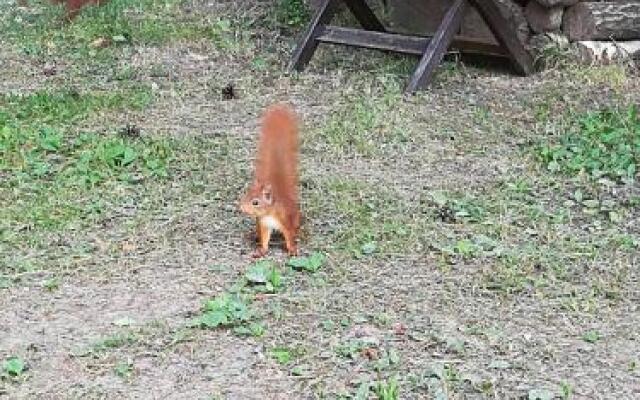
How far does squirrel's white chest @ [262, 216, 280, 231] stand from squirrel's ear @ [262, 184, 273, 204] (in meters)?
0.07

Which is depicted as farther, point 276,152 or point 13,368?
point 276,152

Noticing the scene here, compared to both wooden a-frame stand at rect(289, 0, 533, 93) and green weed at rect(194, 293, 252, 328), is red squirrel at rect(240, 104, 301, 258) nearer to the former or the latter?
green weed at rect(194, 293, 252, 328)

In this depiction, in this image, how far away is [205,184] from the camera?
15.0 ft

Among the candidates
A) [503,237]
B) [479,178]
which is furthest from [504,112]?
[503,237]

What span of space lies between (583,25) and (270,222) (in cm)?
385

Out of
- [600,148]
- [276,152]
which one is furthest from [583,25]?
[276,152]

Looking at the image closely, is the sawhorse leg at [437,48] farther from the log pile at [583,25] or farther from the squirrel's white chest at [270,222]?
the squirrel's white chest at [270,222]

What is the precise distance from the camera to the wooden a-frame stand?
20.3 feet

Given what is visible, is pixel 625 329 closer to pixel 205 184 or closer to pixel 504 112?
pixel 205 184

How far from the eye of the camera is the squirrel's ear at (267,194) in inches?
144

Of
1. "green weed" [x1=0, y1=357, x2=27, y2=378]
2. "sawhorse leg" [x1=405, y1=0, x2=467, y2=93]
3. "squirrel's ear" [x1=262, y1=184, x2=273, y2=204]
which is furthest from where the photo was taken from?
"sawhorse leg" [x1=405, y1=0, x2=467, y2=93]

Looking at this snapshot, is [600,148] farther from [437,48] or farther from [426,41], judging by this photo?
[426,41]

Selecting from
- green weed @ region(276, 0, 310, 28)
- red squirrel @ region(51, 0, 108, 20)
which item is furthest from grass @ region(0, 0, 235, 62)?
green weed @ region(276, 0, 310, 28)

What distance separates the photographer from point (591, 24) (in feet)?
22.3
